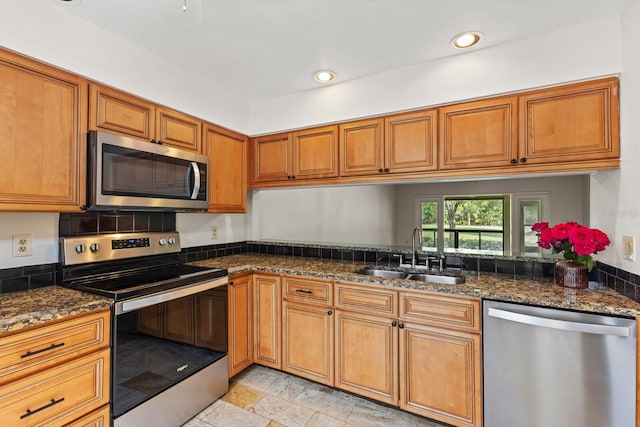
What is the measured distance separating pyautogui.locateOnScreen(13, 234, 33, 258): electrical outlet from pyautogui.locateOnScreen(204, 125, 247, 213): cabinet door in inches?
43.0

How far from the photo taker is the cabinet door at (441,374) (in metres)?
1.67

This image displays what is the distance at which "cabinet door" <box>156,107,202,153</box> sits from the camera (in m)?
2.08

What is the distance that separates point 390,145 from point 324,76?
755 mm

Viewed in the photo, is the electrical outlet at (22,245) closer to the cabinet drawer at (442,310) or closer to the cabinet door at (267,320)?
the cabinet door at (267,320)

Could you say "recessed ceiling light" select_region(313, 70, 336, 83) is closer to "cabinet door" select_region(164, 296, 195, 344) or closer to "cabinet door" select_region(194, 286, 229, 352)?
"cabinet door" select_region(194, 286, 229, 352)

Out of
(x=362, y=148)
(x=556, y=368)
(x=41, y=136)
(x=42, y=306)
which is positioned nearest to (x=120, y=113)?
(x=41, y=136)

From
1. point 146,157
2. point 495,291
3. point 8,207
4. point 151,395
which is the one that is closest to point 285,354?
point 151,395

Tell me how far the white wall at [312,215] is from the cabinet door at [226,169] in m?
0.44

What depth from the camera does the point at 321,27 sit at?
174cm

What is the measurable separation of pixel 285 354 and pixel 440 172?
178cm

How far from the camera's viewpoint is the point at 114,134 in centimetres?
177

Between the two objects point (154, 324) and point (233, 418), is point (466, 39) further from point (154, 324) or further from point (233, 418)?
point (233, 418)

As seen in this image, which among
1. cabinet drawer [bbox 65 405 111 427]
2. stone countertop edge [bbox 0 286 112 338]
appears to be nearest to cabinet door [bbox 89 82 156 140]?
stone countertop edge [bbox 0 286 112 338]

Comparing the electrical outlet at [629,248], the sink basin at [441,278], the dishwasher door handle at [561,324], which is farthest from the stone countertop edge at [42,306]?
the electrical outlet at [629,248]
